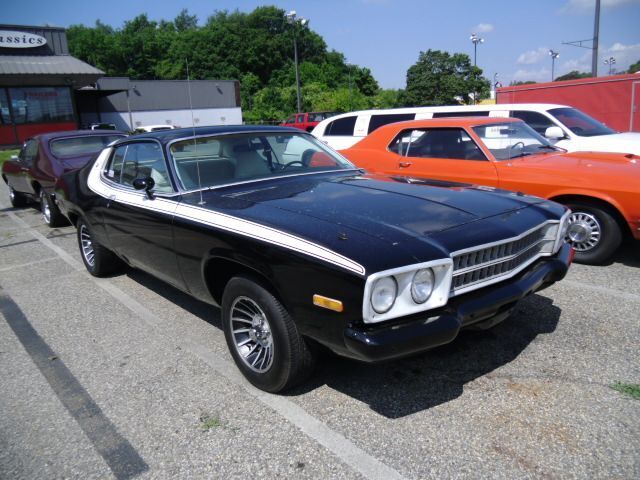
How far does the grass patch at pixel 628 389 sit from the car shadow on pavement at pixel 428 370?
0.61 m

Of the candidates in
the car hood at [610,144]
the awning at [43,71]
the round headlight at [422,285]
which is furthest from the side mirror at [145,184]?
the awning at [43,71]

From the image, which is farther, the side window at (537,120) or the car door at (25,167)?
the car door at (25,167)

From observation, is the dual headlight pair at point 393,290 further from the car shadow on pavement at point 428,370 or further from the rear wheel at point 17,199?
the rear wheel at point 17,199

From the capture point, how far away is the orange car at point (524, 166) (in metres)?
5.05

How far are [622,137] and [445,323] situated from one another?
6979mm

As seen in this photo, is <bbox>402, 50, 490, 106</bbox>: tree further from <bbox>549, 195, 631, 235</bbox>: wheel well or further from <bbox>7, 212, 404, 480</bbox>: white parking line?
<bbox>7, 212, 404, 480</bbox>: white parking line

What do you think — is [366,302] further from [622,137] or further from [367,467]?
[622,137]

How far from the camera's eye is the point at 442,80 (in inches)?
2448

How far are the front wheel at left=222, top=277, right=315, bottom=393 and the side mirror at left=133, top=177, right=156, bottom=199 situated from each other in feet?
3.96

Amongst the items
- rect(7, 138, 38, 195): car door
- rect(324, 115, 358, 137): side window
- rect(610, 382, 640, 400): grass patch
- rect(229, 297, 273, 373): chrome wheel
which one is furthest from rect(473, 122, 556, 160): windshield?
rect(7, 138, 38, 195): car door

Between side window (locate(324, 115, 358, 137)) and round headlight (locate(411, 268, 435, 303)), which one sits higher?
side window (locate(324, 115, 358, 137))

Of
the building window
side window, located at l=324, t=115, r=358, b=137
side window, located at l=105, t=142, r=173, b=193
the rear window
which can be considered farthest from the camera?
the building window

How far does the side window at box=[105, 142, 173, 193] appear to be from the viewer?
3930mm

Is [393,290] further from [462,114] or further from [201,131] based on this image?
[462,114]
